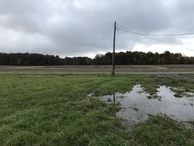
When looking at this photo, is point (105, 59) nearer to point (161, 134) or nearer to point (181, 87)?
point (181, 87)

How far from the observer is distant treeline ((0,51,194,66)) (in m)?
96.4

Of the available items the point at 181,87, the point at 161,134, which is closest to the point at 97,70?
the point at 181,87

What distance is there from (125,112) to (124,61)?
94.5 metres

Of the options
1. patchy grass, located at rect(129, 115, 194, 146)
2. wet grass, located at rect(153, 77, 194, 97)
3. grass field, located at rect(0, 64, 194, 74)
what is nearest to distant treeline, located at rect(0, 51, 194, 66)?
grass field, located at rect(0, 64, 194, 74)

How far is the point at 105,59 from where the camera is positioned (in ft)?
335

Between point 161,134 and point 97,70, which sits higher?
point 161,134

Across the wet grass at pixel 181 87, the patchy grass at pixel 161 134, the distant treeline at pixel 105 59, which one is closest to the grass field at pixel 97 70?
the wet grass at pixel 181 87

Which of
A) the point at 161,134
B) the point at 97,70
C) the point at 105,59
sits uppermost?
the point at 105,59

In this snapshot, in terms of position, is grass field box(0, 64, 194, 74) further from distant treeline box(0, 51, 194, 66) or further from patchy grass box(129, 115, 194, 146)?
distant treeline box(0, 51, 194, 66)

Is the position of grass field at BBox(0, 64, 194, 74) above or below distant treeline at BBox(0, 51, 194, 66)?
below

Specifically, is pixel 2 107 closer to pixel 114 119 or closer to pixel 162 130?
pixel 114 119

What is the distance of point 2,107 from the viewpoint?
797cm

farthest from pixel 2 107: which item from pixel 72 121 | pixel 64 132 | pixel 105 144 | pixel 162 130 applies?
pixel 162 130

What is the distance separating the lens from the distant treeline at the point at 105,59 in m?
96.4
